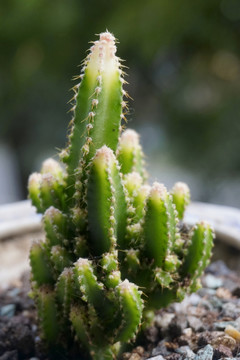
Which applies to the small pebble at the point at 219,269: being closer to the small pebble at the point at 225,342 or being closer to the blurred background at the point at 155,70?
the small pebble at the point at 225,342

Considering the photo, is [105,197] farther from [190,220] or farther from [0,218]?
[0,218]

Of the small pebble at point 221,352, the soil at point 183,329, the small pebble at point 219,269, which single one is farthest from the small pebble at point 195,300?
the small pebble at point 221,352

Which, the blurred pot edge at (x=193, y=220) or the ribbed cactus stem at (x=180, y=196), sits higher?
the ribbed cactus stem at (x=180, y=196)

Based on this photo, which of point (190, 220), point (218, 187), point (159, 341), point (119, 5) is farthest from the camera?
point (218, 187)

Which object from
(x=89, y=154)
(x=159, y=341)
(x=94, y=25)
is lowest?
(x=159, y=341)

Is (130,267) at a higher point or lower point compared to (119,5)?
lower

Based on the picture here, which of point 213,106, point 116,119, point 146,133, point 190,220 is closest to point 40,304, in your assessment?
point 116,119
